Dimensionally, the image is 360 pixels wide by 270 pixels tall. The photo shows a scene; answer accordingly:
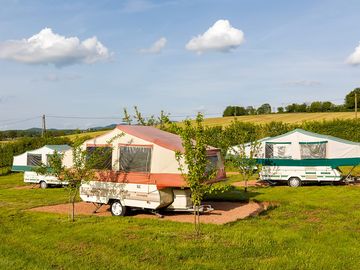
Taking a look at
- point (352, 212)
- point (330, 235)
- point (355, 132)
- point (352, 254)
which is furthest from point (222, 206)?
point (355, 132)

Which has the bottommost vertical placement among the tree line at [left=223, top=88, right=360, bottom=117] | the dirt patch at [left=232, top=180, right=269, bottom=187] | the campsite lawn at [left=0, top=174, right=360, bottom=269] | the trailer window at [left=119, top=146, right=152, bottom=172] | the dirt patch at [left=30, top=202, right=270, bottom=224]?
the campsite lawn at [left=0, top=174, right=360, bottom=269]

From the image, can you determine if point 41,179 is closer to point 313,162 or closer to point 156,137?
point 156,137

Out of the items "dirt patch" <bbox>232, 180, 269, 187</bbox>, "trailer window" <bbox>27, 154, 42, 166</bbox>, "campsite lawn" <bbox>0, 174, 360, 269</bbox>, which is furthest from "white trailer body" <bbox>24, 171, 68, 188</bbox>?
"campsite lawn" <bbox>0, 174, 360, 269</bbox>

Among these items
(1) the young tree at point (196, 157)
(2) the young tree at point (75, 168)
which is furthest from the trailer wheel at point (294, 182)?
(1) the young tree at point (196, 157)

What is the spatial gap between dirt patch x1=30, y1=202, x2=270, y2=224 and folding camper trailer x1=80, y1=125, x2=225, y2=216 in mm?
498

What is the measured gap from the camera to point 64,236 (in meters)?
12.4

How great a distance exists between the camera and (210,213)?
15.7 meters

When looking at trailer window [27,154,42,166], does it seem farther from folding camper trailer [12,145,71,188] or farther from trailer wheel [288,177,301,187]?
trailer wheel [288,177,301,187]

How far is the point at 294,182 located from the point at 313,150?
2.08m

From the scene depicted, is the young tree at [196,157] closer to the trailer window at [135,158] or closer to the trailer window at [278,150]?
the trailer window at [135,158]

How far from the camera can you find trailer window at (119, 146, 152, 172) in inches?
601

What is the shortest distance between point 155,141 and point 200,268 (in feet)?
21.9

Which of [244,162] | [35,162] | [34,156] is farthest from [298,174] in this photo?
[34,156]

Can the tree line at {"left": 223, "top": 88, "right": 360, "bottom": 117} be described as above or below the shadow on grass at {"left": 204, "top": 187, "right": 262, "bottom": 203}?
above
